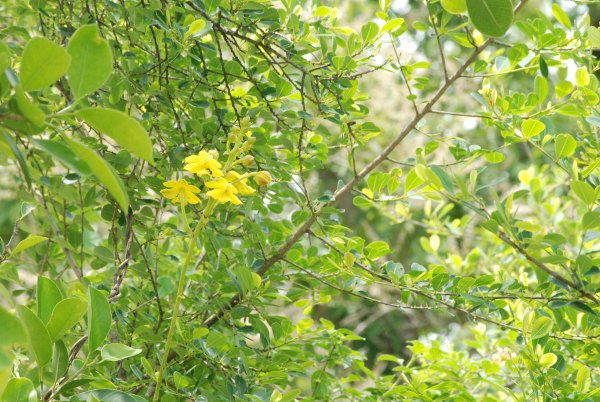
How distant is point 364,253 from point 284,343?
0.49 feet

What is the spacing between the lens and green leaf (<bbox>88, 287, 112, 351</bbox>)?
0.53 metres

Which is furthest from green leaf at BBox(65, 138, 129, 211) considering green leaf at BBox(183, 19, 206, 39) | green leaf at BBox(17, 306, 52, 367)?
green leaf at BBox(183, 19, 206, 39)

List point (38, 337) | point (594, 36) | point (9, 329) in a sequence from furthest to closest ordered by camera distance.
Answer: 1. point (594, 36)
2. point (38, 337)
3. point (9, 329)

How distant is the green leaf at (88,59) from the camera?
381mm

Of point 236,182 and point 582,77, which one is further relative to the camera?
point 582,77

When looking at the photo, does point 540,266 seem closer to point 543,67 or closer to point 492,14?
point 543,67

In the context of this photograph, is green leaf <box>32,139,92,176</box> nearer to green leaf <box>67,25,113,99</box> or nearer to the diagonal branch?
green leaf <box>67,25,113,99</box>

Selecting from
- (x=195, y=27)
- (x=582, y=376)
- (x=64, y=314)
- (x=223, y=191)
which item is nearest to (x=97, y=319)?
(x=64, y=314)

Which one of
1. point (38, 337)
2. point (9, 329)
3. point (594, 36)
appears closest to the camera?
point (9, 329)

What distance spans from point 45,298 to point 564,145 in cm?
55

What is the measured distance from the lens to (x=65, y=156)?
1.22 ft

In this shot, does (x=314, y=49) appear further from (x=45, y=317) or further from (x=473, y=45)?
(x=45, y=317)

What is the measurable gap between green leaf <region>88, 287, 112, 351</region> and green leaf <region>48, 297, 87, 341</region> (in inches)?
0.6

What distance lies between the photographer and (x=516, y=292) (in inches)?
32.5
